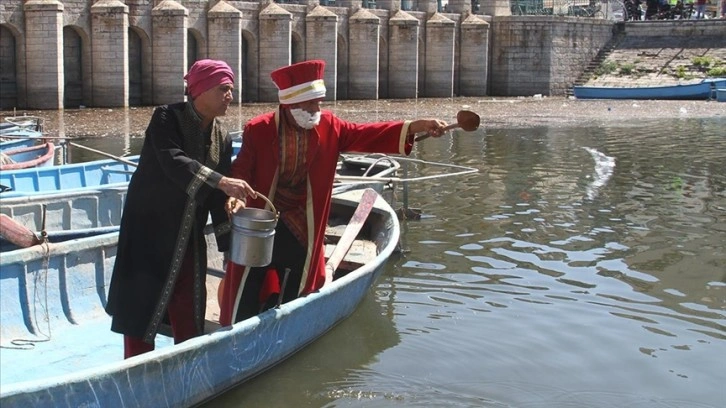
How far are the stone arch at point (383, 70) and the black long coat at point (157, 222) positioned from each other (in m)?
33.3

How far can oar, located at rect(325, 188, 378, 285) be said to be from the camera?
8023 millimetres

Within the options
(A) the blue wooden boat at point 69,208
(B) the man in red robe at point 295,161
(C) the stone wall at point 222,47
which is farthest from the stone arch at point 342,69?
(B) the man in red robe at point 295,161

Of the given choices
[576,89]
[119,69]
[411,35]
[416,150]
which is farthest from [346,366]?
[576,89]

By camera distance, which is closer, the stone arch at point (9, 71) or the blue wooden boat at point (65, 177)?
the blue wooden boat at point (65, 177)

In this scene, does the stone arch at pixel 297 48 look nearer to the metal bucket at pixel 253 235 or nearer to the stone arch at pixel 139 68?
the stone arch at pixel 139 68

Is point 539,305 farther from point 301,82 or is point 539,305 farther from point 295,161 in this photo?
point 301,82

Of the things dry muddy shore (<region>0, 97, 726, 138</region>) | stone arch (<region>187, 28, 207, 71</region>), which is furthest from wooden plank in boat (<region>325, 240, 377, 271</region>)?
stone arch (<region>187, 28, 207, 71</region>)

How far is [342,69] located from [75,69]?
10.2 metres

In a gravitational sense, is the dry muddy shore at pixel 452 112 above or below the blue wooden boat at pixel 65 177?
below

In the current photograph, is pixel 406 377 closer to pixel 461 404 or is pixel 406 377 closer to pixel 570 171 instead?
pixel 461 404

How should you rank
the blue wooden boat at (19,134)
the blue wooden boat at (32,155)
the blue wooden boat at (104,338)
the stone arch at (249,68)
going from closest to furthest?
Result: the blue wooden boat at (104,338) → the blue wooden boat at (32,155) → the blue wooden boat at (19,134) → the stone arch at (249,68)

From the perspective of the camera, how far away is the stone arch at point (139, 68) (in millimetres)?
31422

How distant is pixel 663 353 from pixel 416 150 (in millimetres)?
14723

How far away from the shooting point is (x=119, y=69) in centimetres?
2948
